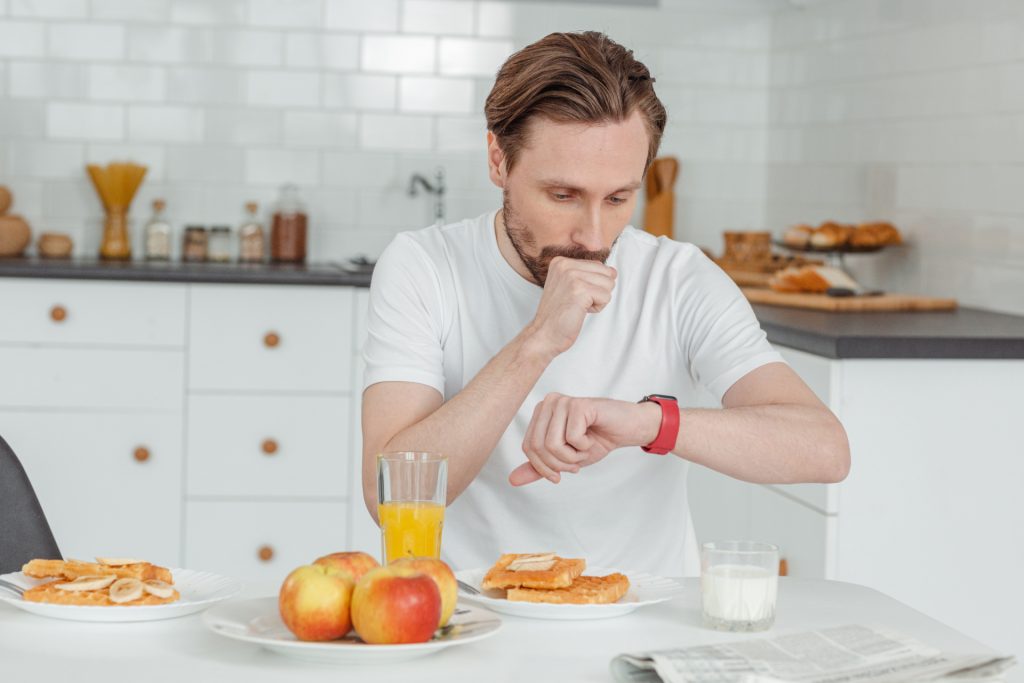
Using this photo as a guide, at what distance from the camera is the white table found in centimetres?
108

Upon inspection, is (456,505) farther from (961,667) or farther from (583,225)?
(961,667)

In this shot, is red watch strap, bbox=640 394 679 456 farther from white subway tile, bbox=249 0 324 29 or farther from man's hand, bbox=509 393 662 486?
white subway tile, bbox=249 0 324 29

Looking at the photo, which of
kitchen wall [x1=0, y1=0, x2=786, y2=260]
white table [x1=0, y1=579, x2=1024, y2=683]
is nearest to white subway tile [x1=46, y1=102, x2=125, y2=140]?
kitchen wall [x1=0, y1=0, x2=786, y2=260]

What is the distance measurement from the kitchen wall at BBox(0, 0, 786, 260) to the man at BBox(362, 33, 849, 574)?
2.20m

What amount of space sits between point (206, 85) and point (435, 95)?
0.66m

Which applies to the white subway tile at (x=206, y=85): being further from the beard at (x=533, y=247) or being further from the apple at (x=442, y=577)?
the apple at (x=442, y=577)

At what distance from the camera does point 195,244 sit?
12.9ft

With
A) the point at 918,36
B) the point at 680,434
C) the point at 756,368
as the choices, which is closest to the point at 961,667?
the point at 680,434

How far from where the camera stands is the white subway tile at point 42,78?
3.91 meters

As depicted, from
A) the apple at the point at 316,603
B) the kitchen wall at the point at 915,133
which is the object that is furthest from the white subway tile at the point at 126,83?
the apple at the point at 316,603

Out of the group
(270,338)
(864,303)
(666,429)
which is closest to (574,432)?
(666,429)

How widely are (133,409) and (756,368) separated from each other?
2086 mm

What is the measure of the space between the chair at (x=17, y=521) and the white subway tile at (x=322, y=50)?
2.57 meters

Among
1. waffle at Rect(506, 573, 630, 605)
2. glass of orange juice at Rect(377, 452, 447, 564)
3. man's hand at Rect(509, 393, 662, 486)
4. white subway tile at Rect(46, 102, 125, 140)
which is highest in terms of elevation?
white subway tile at Rect(46, 102, 125, 140)
